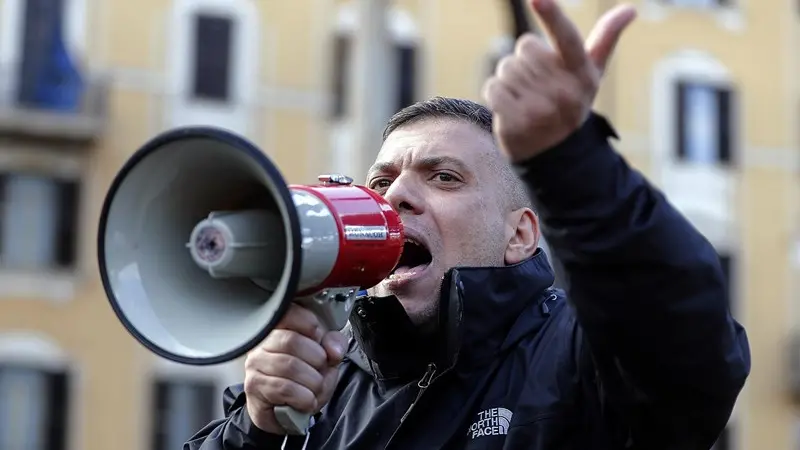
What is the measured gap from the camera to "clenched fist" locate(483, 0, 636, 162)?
2.39 m

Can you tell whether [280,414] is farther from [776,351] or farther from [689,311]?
[776,351]

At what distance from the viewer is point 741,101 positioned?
20.1 meters

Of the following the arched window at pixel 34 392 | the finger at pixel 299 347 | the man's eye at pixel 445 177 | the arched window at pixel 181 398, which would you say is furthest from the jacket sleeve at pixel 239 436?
the arched window at pixel 34 392

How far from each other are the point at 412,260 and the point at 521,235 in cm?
30

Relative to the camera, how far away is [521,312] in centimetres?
328

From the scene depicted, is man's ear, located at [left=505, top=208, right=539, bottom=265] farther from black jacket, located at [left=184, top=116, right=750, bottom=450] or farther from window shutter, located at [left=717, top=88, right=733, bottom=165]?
window shutter, located at [left=717, top=88, right=733, bottom=165]

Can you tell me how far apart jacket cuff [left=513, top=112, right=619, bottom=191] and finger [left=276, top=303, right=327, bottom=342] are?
0.61 m

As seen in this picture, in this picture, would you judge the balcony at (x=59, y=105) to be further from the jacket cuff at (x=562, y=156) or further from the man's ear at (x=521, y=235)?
the jacket cuff at (x=562, y=156)

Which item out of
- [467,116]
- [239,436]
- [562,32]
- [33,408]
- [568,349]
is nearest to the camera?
[562,32]

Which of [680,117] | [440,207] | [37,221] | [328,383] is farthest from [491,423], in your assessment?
[680,117]

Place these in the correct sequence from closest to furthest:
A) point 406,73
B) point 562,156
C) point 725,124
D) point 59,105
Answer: point 562,156 → point 59,105 → point 406,73 → point 725,124

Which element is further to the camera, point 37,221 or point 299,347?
point 37,221

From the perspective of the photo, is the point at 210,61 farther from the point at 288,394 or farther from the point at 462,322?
the point at 288,394

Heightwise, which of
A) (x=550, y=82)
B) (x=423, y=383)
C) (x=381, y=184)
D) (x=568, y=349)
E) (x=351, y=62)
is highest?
(x=351, y=62)
